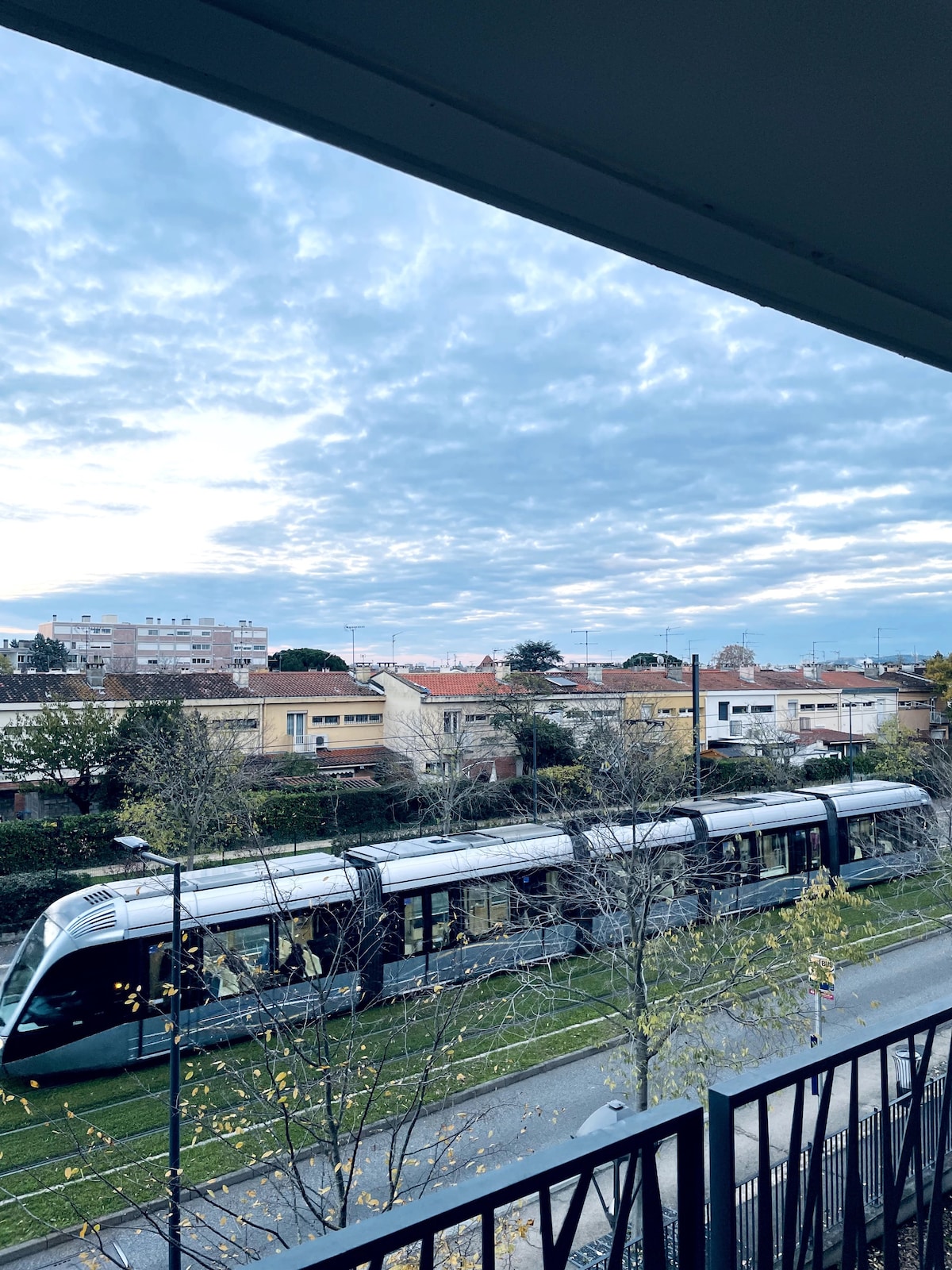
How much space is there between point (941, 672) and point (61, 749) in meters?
26.6

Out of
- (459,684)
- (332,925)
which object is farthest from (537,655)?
(332,925)

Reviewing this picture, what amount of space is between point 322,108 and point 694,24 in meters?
0.45

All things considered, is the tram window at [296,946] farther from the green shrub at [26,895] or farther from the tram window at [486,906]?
the green shrub at [26,895]

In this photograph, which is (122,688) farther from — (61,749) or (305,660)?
(305,660)

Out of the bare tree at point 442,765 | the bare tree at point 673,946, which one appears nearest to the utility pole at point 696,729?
the bare tree at point 673,946

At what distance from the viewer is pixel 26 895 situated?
12.5 metres

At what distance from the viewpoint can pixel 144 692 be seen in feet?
69.6

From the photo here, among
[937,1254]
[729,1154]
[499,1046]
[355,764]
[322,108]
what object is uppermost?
[322,108]

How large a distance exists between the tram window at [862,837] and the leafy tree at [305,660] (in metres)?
28.5

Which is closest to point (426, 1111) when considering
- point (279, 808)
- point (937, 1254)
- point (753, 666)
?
point (937, 1254)

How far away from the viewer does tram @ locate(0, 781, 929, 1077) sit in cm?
715

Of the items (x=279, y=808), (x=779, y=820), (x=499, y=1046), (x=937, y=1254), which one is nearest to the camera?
(x=937, y=1254)

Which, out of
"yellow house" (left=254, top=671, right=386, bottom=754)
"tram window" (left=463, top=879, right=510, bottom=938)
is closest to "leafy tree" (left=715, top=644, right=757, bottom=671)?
"yellow house" (left=254, top=671, right=386, bottom=754)

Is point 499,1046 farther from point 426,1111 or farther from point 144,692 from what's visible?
point 144,692
